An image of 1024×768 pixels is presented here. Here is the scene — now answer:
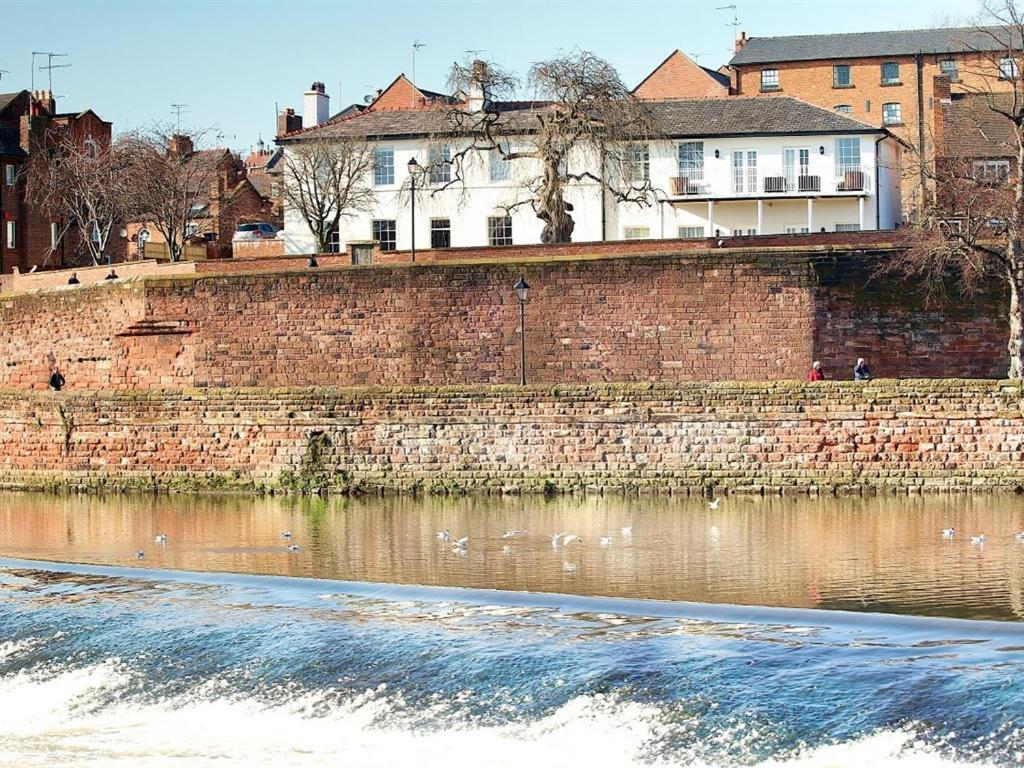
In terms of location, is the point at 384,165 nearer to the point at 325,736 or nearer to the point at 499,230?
the point at 499,230

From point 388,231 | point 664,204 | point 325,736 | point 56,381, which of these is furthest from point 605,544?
point 388,231

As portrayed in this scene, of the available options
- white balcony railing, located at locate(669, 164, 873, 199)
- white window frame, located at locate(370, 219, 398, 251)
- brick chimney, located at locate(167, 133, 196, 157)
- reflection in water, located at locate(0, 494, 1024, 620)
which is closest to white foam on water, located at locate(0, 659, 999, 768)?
reflection in water, located at locate(0, 494, 1024, 620)

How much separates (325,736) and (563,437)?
52.3ft

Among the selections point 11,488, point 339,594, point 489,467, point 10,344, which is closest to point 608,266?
point 489,467

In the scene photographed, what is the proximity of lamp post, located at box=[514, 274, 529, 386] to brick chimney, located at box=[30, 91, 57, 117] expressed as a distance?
33489 mm

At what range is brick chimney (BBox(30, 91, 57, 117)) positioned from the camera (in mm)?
60062

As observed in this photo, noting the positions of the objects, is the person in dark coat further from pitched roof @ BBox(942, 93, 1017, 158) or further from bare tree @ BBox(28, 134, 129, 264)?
bare tree @ BBox(28, 134, 129, 264)

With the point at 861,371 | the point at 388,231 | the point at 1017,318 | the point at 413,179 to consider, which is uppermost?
the point at 413,179

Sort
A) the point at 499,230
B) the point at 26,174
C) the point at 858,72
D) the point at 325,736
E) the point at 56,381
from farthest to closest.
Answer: the point at 858,72 → the point at 26,174 → the point at 499,230 → the point at 56,381 → the point at 325,736

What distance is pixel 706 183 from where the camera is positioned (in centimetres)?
4438

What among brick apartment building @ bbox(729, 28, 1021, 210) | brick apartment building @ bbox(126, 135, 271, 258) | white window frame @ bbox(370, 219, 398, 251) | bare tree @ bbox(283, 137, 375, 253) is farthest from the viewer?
brick apartment building @ bbox(729, 28, 1021, 210)

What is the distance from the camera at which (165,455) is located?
27969 millimetres

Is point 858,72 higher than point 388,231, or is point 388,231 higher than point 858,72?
point 858,72

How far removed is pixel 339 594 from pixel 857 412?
1275cm
